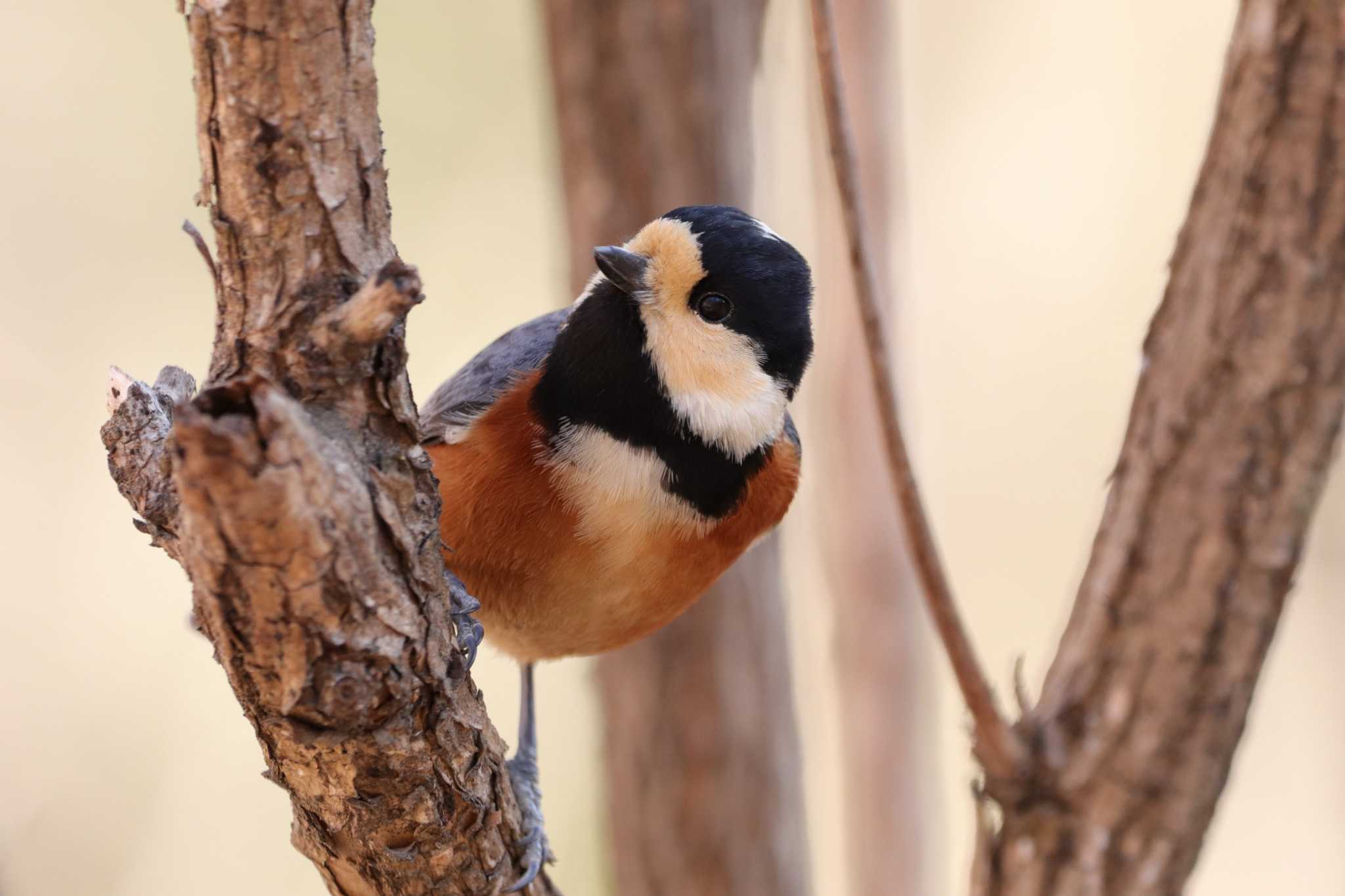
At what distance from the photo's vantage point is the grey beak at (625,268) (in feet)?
5.47

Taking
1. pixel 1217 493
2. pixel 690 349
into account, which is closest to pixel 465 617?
pixel 690 349

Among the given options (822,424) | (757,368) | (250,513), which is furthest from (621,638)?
(822,424)

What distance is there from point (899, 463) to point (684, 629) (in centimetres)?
110

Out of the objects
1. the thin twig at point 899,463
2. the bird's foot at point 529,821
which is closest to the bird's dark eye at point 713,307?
the thin twig at point 899,463

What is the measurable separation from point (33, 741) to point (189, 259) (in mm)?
1593

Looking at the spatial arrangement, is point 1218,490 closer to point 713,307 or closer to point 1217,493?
point 1217,493

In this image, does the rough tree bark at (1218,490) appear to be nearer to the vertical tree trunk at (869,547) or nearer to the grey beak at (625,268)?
the grey beak at (625,268)

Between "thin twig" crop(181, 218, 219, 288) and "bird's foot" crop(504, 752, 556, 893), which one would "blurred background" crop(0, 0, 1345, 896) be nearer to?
"bird's foot" crop(504, 752, 556, 893)

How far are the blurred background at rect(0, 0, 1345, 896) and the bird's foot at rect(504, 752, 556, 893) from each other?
0.54m

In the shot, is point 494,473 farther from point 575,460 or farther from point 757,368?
point 757,368

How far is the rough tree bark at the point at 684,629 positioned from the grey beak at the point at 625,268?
2.56 feet

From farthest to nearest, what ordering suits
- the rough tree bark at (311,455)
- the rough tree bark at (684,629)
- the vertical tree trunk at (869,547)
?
the vertical tree trunk at (869,547) → the rough tree bark at (684,629) → the rough tree bark at (311,455)

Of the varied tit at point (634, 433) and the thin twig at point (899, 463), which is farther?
the varied tit at point (634, 433)

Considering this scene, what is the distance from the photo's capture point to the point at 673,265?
1690 millimetres
